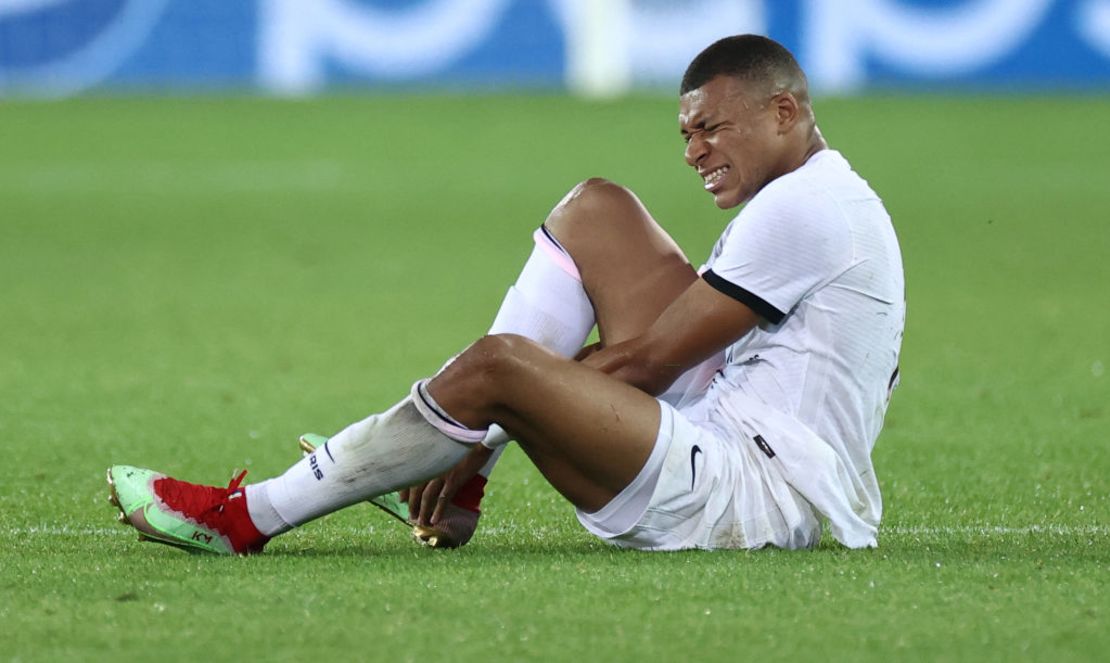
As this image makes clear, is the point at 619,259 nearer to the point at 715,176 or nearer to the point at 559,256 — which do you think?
the point at 559,256

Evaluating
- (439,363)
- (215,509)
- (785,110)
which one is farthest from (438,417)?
(439,363)

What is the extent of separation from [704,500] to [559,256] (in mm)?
769

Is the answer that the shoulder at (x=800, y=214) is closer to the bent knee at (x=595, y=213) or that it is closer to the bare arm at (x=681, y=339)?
the bare arm at (x=681, y=339)

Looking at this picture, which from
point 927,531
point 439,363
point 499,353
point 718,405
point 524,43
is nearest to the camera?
point 499,353

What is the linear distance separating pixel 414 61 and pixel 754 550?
16.8 meters

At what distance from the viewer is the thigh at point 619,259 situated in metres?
4.72

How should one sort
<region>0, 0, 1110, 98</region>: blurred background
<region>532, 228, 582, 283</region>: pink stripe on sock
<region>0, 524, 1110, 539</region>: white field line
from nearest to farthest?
<region>532, 228, 582, 283</region>: pink stripe on sock < <region>0, 524, 1110, 539</region>: white field line < <region>0, 0, 1110, 98</region>: blurred background

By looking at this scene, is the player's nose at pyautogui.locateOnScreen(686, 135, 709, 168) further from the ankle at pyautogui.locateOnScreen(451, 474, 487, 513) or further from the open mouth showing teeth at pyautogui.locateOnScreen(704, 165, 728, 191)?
the ankle at pyautogui.locateOnScreen(451, 474, 487, 513)

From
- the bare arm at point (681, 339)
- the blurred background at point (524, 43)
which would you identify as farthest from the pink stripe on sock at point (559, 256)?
the blurred background at point (524, 43)

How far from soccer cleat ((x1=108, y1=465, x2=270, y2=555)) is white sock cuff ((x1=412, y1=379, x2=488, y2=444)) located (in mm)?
497

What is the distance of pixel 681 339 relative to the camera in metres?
4.45

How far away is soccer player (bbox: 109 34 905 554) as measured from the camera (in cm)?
432

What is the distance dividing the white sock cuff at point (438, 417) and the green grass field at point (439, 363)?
31cm

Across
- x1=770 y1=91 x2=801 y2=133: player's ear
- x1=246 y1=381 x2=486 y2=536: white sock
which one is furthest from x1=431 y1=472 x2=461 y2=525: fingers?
x1=770 y1=91 x2=801 y2=133: player's ear
